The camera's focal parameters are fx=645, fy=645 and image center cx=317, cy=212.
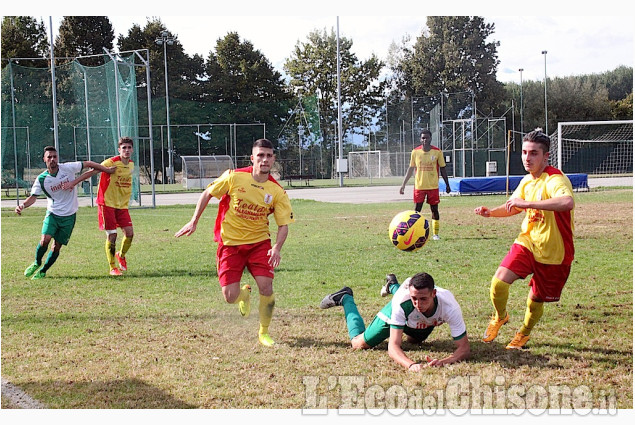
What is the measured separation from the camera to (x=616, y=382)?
476 cm

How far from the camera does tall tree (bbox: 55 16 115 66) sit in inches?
2034

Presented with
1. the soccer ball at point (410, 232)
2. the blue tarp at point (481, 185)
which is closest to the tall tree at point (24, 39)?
the blue tarp at point (481, 185)

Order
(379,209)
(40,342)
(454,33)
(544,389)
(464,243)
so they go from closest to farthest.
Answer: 1. (544,389)
2. (40,342)
3. (464,243)
4. (379,209)
5. (454,33)

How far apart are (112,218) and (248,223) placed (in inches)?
185

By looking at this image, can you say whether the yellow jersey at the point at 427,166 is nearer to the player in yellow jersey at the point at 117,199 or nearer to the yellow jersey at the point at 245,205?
the player in yellow jersey at the point at 117,199

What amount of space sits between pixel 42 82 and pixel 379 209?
58.6 feet

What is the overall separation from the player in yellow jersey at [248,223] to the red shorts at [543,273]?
2163mm

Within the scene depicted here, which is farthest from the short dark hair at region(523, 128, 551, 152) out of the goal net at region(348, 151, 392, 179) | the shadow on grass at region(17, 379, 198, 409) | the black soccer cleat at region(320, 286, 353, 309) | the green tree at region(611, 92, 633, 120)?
the green tree at region(611, 92, 633, 120)

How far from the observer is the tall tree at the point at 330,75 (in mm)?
51938

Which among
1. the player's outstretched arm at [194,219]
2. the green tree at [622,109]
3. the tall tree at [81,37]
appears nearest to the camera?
the player's outstretched arm at [194,219]

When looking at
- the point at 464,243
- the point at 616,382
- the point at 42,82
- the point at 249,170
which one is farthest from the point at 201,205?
the point at 42,82

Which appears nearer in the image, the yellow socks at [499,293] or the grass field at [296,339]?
the grass field at [296,339]

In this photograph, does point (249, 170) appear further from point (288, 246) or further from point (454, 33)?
point (454, 33)
